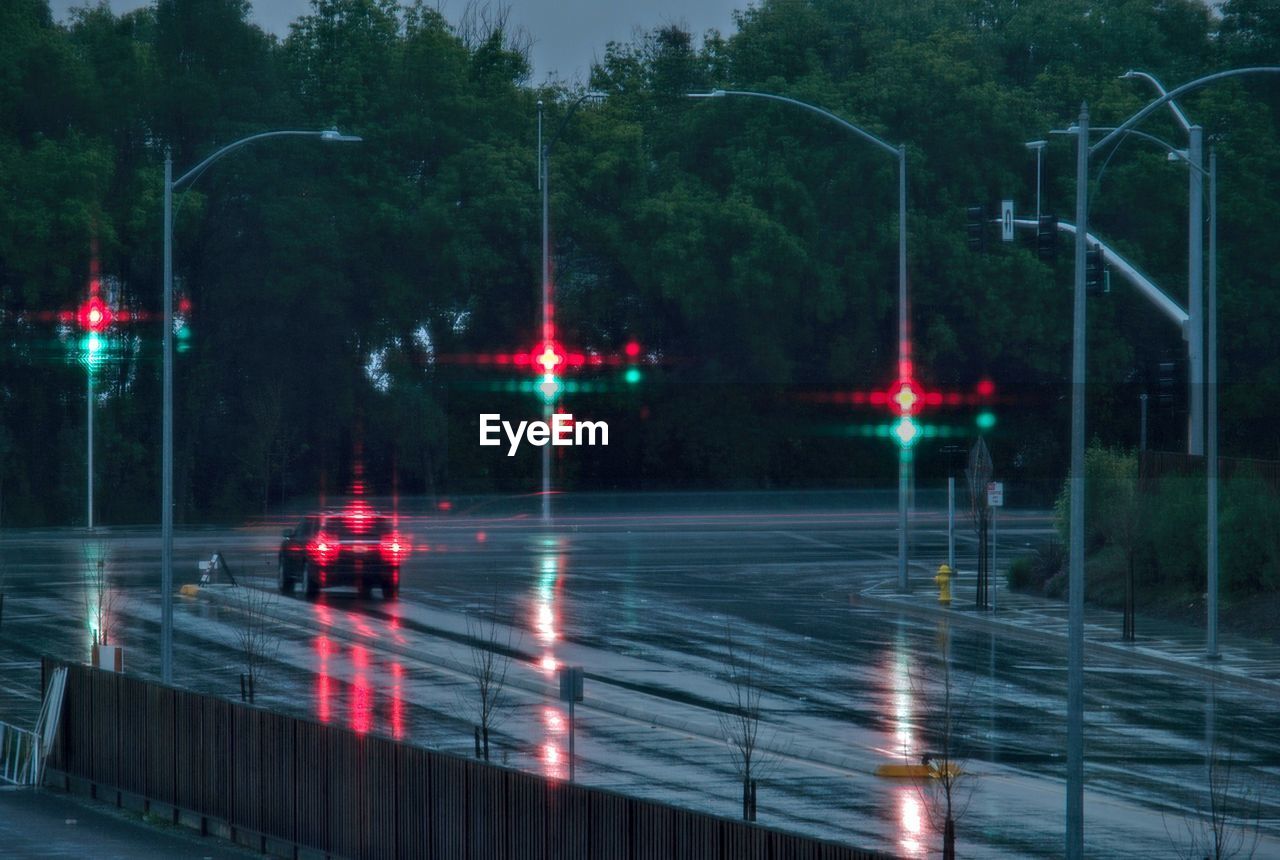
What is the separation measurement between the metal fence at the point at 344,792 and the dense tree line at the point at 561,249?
147ft

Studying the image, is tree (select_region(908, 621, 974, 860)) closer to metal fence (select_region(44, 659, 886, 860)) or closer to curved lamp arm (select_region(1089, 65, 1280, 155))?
metal fence (select_region(44, 659, 886, 860))

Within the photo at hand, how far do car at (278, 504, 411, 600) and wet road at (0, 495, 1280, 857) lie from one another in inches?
22.3

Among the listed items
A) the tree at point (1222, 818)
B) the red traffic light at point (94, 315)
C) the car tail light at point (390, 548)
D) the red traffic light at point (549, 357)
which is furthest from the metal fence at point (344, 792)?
the red traffic light at point (94, 315)

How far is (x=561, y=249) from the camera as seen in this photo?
72625mm

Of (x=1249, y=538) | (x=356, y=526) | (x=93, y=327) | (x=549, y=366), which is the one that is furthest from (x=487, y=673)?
(x=93, y=327)

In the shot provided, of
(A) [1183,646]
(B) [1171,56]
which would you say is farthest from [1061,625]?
(B) [1171,56]

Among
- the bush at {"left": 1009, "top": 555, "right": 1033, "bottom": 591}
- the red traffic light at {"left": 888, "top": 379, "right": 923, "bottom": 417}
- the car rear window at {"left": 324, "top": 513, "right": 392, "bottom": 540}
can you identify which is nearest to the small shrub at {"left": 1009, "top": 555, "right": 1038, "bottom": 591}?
the bush at {"left": 1009, "top": 555, "right": 1033, "bottom": 591}

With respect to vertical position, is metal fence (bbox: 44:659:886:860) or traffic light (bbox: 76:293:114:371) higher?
traffic light (bbox: 76:293:114:371)

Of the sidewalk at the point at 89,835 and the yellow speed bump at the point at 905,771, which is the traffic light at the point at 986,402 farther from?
the sidewalk at the point at 89,835

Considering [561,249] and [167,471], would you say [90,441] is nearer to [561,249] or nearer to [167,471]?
[561,249]

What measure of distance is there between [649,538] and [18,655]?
2694 centimetres
